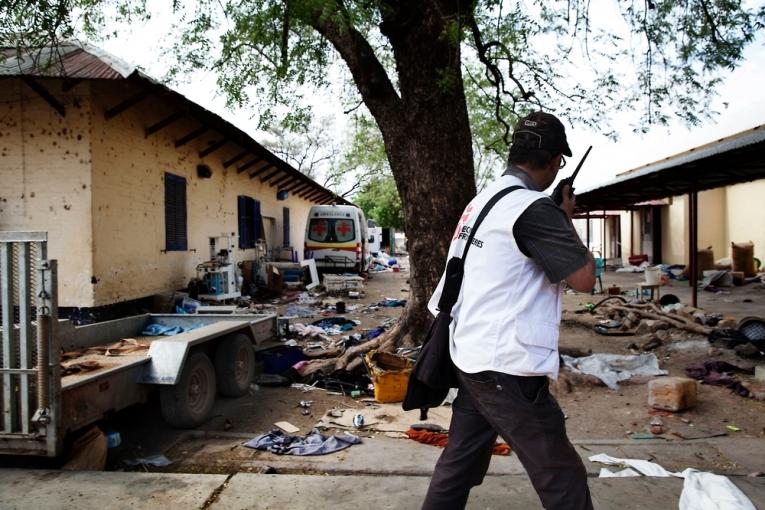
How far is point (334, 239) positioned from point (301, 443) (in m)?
12.8

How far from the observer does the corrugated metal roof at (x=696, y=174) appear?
8.70 meters

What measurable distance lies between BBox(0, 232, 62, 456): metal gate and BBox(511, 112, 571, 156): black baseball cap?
3066mm

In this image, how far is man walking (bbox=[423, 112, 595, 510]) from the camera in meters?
2.00

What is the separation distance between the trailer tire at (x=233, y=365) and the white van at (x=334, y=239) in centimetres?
1102

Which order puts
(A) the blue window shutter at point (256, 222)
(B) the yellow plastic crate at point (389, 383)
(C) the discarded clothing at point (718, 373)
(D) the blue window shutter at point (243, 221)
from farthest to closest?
(A) the blue window shutter at point (256, 222), (D) the blue window shutter at point (243, 221), (C) the discarded clothing at point (718, 373), (B) the yellow plastic crate at point (389, 383)

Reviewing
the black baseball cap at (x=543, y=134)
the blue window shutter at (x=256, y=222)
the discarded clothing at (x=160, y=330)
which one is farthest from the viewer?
the blue window shutter at (x=256, y=222)

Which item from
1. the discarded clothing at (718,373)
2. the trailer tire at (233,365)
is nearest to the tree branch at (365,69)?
the trailer tire at (233,365)

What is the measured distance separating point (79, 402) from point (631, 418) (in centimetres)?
477

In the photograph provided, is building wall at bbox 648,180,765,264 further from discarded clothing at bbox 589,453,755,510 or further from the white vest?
the white vest

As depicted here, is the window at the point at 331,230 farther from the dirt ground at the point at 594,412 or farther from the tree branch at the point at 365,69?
the dirt ground at the point at 594,412

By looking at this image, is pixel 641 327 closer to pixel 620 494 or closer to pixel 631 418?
pixel 631 418

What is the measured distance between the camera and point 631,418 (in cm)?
531

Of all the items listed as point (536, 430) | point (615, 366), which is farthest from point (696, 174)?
point (536, 430)

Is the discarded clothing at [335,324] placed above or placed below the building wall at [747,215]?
below
